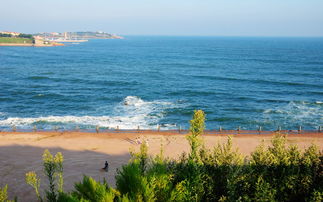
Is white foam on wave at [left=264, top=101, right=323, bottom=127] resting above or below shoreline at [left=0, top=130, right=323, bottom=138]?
above

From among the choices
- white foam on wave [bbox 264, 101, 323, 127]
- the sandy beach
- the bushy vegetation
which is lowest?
the sandy beach

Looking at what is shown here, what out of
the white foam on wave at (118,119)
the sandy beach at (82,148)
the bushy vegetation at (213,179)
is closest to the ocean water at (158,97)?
the white foam on wave at (118,119)

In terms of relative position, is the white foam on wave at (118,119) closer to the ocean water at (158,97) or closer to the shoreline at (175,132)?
the ocean water at (158,97)

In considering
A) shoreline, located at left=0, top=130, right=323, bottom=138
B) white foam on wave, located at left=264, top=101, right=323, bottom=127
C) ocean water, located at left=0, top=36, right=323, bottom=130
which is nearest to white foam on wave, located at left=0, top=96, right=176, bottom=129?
ocean water, located at left=0, top=36, right=323, bottom=130

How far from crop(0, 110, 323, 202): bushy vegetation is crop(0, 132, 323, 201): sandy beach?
35.5ft

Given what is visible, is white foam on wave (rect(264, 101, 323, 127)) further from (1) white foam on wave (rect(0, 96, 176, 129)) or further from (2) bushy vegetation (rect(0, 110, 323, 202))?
(2) bushy vegetation (rect(0, 110, 323, 202))

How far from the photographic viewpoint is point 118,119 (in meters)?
45.9

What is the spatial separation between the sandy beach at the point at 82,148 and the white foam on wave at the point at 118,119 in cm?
500

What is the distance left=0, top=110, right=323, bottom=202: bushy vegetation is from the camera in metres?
12.7

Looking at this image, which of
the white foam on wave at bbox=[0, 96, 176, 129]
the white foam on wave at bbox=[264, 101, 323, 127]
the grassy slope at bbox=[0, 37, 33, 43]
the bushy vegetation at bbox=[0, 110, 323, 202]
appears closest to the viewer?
the bushy vegetation at bbox=[0, 110, 323, 202]

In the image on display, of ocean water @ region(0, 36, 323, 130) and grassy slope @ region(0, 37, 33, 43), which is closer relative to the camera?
ocean water @ region(0, 36, 323, 130)

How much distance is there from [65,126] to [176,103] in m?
21.0

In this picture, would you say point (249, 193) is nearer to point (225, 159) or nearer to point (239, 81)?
point (225, 159)

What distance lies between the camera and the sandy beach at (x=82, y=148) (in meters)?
25.9
